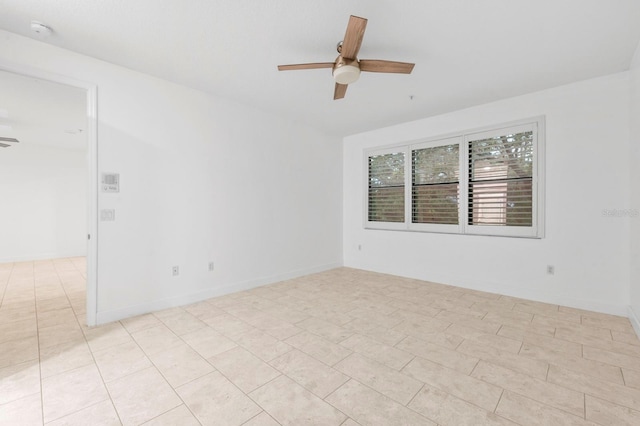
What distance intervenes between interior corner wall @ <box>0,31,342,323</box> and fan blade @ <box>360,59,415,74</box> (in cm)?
A: 226

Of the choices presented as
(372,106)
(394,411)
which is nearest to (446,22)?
(372,106)

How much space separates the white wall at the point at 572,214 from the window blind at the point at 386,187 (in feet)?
3.47

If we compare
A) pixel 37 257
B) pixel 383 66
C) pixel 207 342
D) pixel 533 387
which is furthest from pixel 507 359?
pixel 37 257

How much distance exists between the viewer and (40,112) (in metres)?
4.35

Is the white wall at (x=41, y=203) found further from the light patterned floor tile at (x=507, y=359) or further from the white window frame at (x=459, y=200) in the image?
the light patterned floor tile at (x=507, y=359)

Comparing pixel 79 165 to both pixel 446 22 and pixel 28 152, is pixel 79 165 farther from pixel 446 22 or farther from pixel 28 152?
pixel 446 22

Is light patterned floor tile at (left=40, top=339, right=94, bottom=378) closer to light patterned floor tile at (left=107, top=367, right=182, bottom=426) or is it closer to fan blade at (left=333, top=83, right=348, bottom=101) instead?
light patterned floor tile at (left=107, top=367, right=182, bottom=426)

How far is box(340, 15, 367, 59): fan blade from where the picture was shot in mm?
1846

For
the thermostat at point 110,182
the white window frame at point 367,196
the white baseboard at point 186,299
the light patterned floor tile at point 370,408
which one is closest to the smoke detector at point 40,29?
the thermostat at point 110,182

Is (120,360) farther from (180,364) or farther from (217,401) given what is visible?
(217,401)

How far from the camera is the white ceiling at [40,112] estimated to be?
135 inches

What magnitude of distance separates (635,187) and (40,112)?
7.84 m

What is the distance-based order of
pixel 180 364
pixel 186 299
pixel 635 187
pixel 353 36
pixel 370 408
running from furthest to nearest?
pixel 186 299, pixel 635 187, pixel 180 364, pixel 353 36, pixel 370 408

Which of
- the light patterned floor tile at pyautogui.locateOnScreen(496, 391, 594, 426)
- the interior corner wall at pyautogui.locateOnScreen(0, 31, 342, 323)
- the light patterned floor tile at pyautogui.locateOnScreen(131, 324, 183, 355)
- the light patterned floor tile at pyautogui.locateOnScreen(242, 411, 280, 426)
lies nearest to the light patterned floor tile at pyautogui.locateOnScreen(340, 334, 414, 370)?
the light patterned floor tile at pyautogui.locateOnScreen(496, 391, 594, 426)
